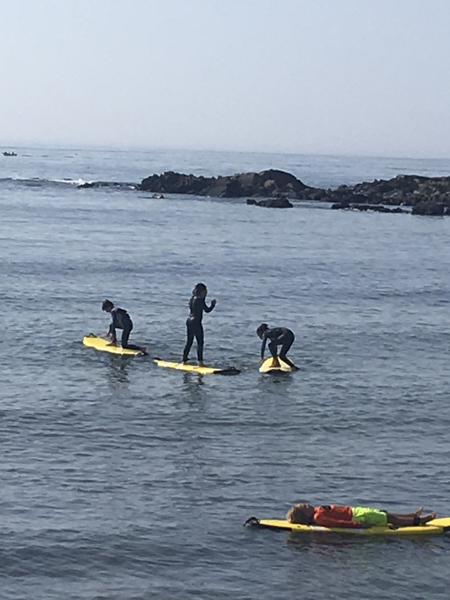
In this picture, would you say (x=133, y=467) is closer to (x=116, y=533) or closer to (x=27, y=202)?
(x=116, y=533)

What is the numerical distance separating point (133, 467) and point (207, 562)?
13.0 ft

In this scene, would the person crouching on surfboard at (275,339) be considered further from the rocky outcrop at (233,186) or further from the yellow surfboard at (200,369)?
the rocky outcrop at (233,186)

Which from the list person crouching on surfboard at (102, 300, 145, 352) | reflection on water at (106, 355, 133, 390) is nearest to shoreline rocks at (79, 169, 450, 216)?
person crouching on surfboard at (102, 300, 145, 352)

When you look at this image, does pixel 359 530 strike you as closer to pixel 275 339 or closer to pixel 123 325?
pixel 275 339

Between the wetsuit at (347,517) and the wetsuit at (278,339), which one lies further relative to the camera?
the wetsuit at (278,339)

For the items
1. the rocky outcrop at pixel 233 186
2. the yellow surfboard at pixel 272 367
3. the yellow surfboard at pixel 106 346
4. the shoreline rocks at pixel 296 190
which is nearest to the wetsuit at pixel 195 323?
the yellow surfboard at pixel 272 367

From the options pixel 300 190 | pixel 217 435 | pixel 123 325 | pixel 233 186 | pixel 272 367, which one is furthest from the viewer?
pixel 300 190

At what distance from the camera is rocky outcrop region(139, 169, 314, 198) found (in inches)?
4018

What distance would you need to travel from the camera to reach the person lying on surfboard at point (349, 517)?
1586 centimetres

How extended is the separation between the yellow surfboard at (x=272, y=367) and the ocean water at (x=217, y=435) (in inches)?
11.6

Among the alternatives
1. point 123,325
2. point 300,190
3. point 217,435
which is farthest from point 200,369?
point 300,190

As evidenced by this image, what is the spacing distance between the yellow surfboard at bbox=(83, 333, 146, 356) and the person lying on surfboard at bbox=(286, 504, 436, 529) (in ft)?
39.8

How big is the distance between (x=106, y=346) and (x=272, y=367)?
188 inches

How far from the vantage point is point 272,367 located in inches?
1021
